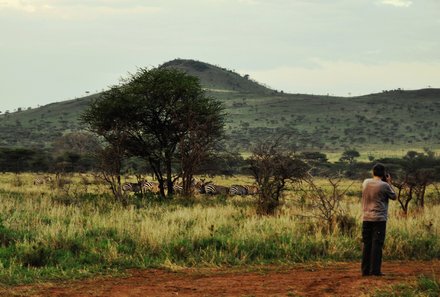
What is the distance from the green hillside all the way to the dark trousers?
243 ft

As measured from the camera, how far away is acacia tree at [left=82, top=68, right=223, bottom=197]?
26375 mm

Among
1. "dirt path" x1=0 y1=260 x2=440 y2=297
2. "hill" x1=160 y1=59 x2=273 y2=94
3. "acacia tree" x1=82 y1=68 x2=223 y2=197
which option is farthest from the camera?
"hill" x1=160 y1=59 x2=273 y2=94

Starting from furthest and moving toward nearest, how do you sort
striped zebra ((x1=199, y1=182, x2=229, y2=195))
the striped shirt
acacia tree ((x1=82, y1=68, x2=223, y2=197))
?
striped zebra ((x1=199, y1=182, x2=229, y2=195)) → acacia tree ((x1=82, y1=68, x2=223, y2=197)) → the striped shirt

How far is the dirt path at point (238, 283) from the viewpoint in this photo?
26.1 feet

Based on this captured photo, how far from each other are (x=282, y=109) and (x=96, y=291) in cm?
11074

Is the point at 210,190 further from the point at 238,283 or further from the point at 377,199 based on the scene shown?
the point at 238,283

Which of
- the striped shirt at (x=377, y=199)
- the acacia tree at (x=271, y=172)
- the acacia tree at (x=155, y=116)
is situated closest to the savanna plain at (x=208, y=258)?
the striped shirt at (x=377, y=199)

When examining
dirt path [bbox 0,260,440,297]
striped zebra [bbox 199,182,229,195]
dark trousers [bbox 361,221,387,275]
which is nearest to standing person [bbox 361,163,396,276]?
dark trousers [bbox 361,221,387,275]

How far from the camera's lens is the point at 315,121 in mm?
108062

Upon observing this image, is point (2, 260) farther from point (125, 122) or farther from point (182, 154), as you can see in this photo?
point (125, 122)

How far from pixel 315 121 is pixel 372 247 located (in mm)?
100295

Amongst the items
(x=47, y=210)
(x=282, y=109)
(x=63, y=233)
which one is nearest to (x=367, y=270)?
(x=63, y=233)

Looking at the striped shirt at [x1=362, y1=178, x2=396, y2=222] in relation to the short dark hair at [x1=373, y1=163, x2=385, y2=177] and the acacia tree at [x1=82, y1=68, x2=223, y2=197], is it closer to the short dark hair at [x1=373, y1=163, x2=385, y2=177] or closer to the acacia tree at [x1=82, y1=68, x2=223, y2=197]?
the short dark hair at [x1=373, y1=163, x2=385, y2=177]

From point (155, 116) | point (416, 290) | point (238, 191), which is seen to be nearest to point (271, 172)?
point (155, 116)
